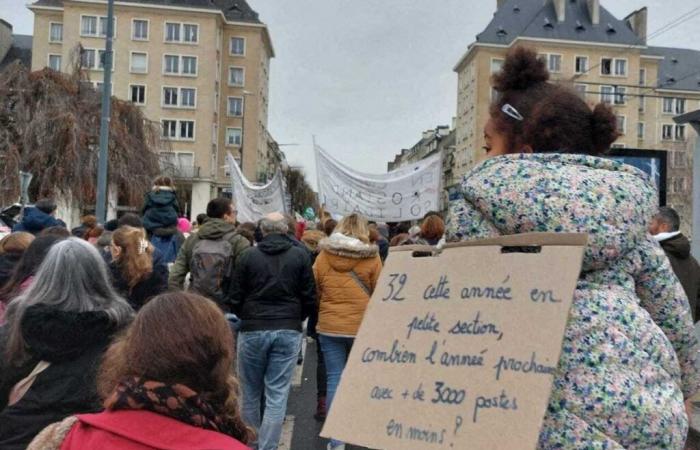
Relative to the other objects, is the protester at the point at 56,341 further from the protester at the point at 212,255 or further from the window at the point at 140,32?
the window at the point at 140,32

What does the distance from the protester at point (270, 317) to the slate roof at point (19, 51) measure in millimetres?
80149

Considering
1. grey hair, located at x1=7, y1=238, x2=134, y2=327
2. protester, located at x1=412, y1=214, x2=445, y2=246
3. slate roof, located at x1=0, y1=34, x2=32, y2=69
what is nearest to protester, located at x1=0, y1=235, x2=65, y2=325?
grey hair, located at x1=7, y1=238, x2=134, y2=327

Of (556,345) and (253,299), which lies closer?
(556,345)

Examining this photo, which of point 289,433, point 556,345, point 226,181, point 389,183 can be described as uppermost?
point 226,181

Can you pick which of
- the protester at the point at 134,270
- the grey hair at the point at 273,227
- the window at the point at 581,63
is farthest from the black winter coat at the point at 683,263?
the window at the point at 581,63

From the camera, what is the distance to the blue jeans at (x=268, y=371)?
5.63 m

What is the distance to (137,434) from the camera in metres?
1.71

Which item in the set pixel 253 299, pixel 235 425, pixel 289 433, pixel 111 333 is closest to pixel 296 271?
pixel 253 299

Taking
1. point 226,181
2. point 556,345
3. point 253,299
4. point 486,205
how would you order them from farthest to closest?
point 226,181 < point 253,299 < point 486,205 < point 556,345

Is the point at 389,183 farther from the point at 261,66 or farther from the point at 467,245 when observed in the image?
the point at 261,66

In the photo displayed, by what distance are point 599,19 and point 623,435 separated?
281ft

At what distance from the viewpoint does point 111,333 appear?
289 cm

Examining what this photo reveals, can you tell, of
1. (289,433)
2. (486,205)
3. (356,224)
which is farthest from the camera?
(289,433)

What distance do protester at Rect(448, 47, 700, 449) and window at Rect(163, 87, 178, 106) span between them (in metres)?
67.9
